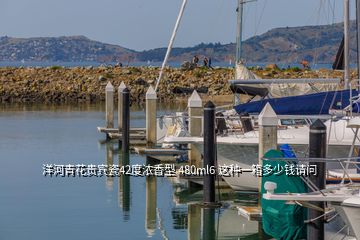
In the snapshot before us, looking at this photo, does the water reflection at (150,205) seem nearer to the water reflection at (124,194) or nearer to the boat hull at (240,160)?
the water reflection at (124,194)

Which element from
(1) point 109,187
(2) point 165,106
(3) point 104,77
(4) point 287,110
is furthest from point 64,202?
(3) point 104,77

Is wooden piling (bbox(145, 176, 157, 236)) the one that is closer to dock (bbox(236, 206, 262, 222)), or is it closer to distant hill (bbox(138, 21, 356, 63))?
dock (bbox(236, 206, 262, 222))

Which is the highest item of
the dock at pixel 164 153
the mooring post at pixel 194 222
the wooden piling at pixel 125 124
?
the wooden piling at pixel 125 124

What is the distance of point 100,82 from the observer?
63.2 metres


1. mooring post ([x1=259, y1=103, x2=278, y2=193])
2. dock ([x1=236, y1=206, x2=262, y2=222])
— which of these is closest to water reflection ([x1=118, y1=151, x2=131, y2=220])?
dock ([x1=236, y1=206, x2=262, y2=222])

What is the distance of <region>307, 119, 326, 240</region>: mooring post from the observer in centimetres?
1430

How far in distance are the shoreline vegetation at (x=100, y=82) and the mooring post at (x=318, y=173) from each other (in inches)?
1659

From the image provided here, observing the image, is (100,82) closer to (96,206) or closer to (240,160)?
(96,206)

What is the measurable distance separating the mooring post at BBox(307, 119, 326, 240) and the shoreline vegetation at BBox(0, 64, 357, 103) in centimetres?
4214

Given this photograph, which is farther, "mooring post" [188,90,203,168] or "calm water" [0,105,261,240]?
"mooring post" [188,90,203,168]

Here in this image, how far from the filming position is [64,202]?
21031mm

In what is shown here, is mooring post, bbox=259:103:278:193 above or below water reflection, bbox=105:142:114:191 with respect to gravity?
above

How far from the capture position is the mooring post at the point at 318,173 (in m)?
14.3

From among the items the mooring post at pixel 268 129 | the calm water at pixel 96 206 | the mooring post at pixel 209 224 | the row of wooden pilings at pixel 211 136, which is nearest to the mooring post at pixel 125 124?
the row of wooden pilings at pixel 211 136
